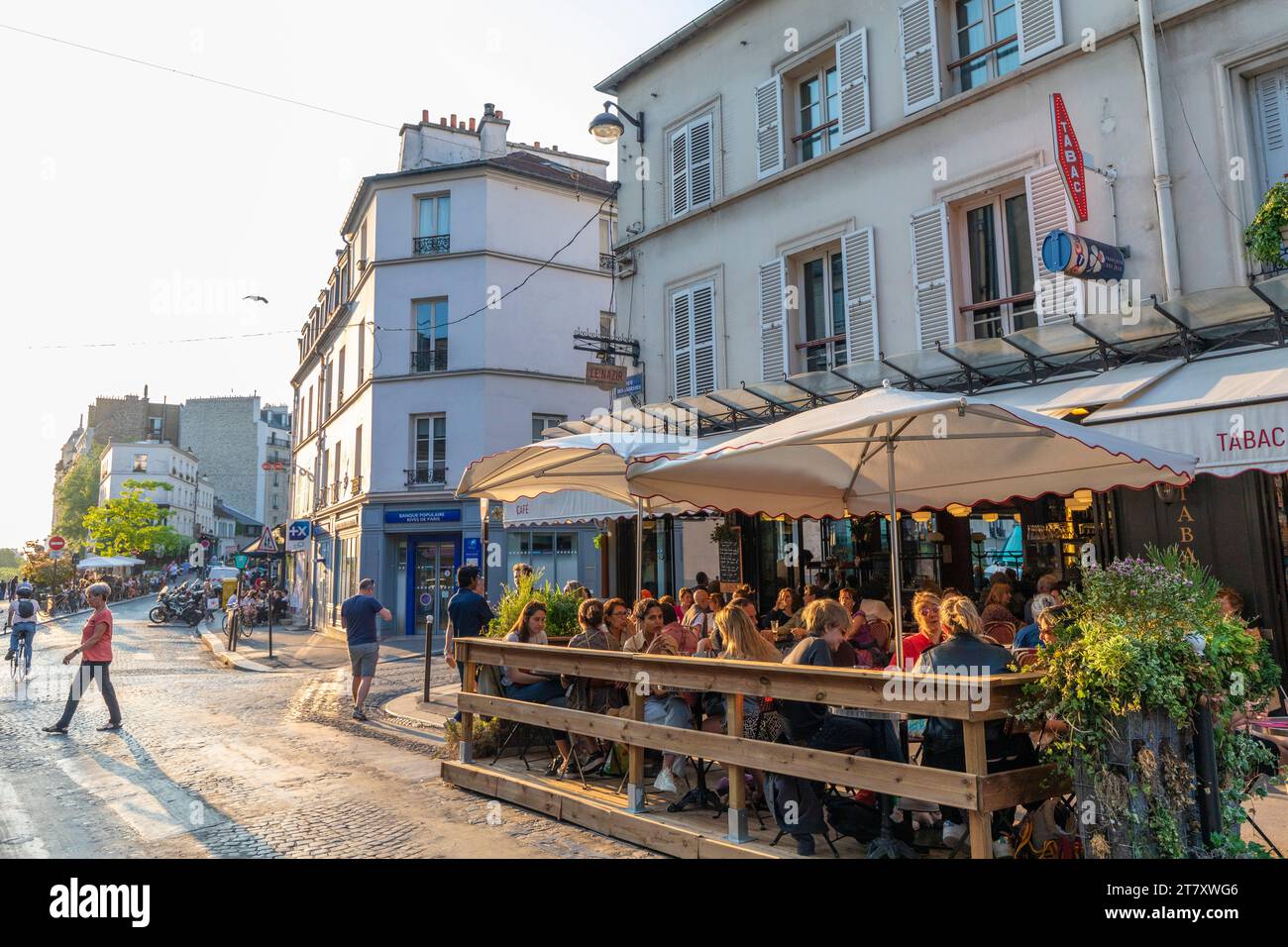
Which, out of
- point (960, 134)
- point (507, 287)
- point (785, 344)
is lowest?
point (785, 344)

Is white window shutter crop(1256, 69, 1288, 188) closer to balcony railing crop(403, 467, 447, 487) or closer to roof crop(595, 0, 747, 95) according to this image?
roof crop(595, 0, 747, 95)

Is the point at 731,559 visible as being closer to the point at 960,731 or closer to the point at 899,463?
the point at 899,463

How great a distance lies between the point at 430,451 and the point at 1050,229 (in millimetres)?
17959

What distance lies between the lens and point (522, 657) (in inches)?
264

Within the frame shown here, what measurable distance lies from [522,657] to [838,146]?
28.1 feet

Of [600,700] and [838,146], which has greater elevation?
[838,146]

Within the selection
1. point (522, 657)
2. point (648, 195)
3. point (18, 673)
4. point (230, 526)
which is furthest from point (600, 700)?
point (230, 526)

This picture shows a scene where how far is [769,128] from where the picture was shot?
13.0 meters

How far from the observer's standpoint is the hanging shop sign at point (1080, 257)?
8.28 m

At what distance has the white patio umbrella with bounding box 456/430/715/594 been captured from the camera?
6918 mm

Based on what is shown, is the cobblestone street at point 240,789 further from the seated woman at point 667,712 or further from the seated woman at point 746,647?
the seated woman at point 746,647

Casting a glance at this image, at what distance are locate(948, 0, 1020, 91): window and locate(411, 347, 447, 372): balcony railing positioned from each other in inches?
650

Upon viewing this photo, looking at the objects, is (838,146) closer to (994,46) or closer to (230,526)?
(994,46)

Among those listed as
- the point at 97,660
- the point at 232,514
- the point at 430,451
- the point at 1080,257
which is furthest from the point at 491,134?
the point at 232,514
